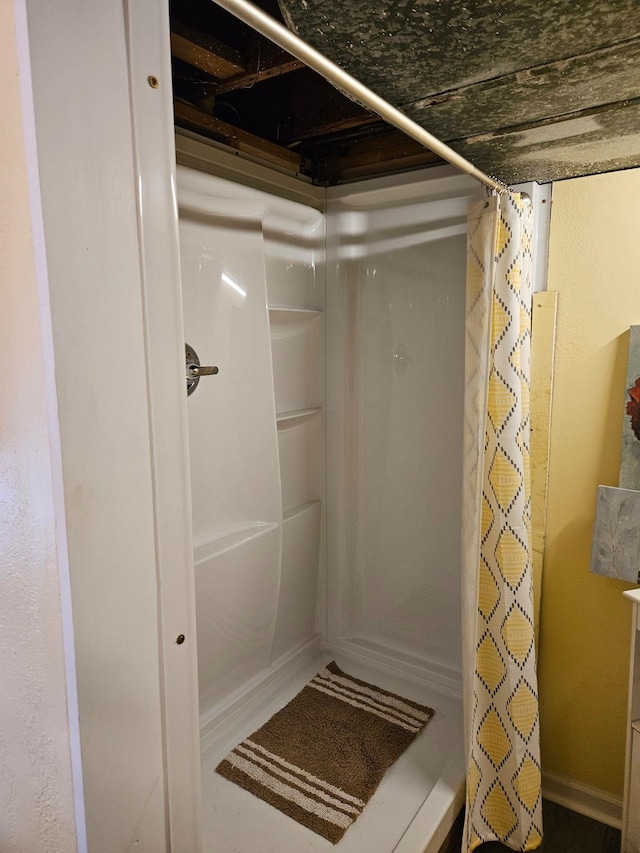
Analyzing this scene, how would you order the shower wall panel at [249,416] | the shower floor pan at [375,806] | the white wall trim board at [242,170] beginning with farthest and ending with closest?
the shower wall panel at [249,416] → the white wall trim board at [242,170] → the shower floor pan at [375,806]

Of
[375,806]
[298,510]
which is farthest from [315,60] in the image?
[375,806]

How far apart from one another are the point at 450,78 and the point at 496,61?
8cm

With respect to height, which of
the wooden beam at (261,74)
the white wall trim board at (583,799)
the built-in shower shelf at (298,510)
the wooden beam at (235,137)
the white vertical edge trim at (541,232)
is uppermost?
the wooden beam at (261,74)

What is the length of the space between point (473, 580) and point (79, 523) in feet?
3.84

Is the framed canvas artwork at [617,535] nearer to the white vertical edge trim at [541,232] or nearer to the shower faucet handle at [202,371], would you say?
the white vertical edge trim at [541,232]

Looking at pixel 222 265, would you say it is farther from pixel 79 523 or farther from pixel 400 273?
pixel 79 523

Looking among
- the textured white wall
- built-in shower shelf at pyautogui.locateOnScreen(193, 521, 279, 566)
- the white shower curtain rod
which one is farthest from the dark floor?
the white shower curtain rod

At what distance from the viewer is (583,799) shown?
5.72ft

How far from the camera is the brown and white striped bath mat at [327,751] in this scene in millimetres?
1619

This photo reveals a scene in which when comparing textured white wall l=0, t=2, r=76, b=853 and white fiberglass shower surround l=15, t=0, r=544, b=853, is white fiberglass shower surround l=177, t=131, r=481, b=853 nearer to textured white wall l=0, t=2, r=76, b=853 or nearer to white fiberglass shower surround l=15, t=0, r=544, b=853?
white fiberglass shower surround l=15, t=0, r=544, b=853

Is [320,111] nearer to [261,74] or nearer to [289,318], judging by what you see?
[261,74]

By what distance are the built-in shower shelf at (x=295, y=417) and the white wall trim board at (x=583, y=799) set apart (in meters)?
1.49

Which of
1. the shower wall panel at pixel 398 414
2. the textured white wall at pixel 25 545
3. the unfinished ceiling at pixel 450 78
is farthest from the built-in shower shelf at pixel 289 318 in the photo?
the textured white wall at pixel 25 545

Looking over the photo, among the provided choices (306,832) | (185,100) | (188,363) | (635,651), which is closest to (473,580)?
(635,651)
